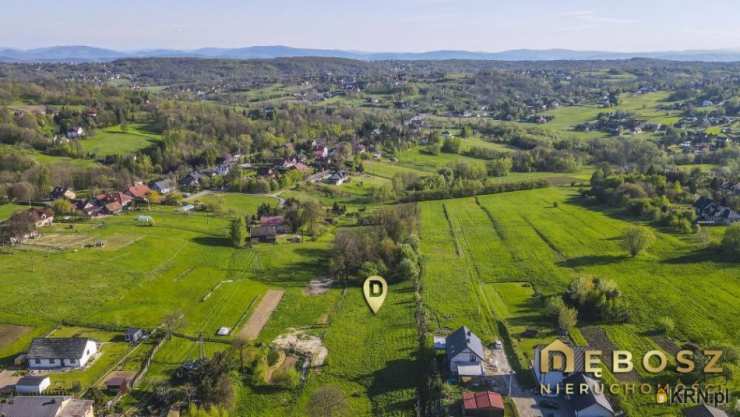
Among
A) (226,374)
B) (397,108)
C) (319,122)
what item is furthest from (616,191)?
(397,108)

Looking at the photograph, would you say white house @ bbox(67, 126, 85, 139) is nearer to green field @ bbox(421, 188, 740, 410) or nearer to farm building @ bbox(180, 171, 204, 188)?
farm building @ bbox(180, 171, 204, 188)

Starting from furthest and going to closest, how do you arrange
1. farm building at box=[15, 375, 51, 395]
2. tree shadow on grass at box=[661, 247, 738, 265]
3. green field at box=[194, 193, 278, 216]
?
green field at box=[194, 193, 278, 216] → tree shadow on grass at box=[661, 247, 738, 265] → farm building at box=[15, 375, 51, 395]

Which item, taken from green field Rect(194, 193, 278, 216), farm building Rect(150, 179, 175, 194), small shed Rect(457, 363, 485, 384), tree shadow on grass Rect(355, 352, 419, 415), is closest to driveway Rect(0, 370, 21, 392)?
tree shadow on grass Rect(355, 352, 419, 415)

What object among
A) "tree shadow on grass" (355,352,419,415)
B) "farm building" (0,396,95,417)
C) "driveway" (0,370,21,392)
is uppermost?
"farm building" (0,396,95,417)

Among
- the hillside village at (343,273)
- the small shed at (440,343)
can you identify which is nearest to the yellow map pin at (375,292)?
the hillside village at (343,273)

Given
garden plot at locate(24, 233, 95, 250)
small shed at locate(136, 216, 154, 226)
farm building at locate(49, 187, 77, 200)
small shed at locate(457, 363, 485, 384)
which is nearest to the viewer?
small shed at locate(457, 363, 485, 384)
